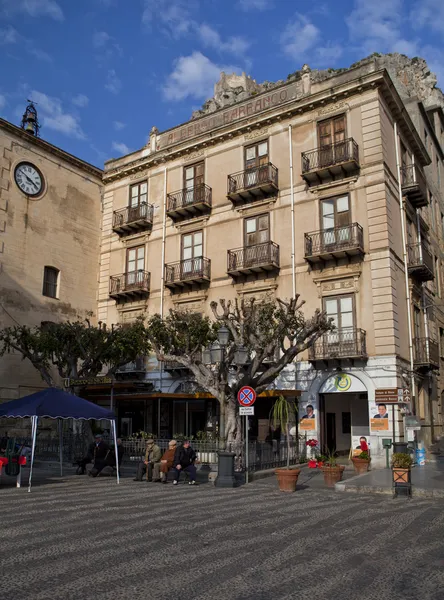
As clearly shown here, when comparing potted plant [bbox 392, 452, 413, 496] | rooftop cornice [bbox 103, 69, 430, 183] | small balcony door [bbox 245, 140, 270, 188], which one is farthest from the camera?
small balcony door [bbox 245, 140, 270, 188]

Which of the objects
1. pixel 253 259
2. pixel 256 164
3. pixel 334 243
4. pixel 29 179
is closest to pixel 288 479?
pixel 334 243

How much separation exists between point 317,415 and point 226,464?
28.4 ft

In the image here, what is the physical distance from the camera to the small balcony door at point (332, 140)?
24781mm

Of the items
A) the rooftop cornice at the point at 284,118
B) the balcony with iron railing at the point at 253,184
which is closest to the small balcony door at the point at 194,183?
the rooftop cornice at the point at 284,118

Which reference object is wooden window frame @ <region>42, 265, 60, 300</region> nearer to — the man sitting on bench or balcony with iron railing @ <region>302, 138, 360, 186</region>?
balcony with iron railing @ <region>302, 138, 360, 186</region>

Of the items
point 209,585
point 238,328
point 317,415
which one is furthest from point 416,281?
point 209,585

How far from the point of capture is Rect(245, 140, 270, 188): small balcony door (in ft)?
89.2

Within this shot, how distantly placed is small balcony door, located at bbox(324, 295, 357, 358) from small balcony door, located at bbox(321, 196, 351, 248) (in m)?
2.47

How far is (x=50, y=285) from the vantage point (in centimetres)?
3064

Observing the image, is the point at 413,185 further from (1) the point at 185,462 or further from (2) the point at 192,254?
(1) the point at 185,462

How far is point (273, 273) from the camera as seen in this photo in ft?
85.7

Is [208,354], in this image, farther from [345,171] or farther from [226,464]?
[345,171]

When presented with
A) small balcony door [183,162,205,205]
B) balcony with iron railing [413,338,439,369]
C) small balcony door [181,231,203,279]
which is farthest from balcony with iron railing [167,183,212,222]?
balcony with iron railing [413,338,439,369]

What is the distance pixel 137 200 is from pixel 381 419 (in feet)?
61.8
